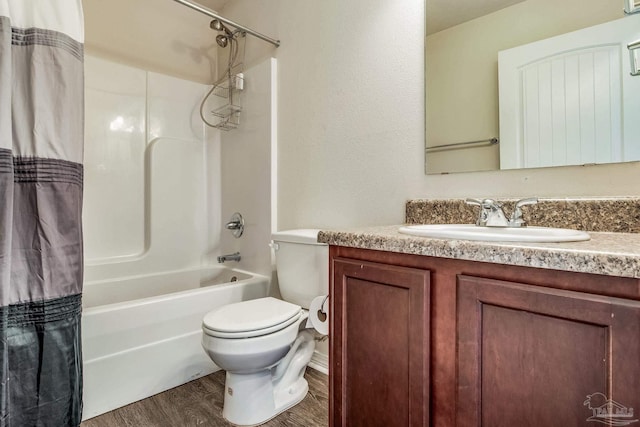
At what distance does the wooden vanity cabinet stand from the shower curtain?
97 cm

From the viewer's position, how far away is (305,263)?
60.9 inches

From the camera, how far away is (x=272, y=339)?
4.25 ft

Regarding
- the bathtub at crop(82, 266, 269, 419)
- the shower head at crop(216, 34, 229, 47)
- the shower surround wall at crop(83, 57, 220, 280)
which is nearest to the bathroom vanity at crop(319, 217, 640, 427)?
the bathtub at crop(82, 266, 269, 419)

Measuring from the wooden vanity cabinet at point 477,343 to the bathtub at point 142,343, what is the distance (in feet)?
3.62

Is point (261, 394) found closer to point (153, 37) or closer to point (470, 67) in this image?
point (470, 67)

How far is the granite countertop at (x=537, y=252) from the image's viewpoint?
507 mm

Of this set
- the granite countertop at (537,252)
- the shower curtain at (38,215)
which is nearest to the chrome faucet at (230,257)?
the shower curtain at (38,215)

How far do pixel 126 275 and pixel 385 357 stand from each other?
2.04 metres

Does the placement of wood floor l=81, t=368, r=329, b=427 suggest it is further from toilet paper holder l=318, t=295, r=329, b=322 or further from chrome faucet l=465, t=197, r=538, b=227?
chrome faucet l=465, t=197, r=538, b=227

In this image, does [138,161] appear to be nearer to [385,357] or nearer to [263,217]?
[263,217]

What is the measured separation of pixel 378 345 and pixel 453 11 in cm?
134

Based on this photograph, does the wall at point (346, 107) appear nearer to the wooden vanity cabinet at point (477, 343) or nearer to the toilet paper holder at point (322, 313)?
the toilet paper holder at point (322, 313)

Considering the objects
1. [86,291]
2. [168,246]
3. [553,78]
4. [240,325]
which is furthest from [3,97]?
[553,78]

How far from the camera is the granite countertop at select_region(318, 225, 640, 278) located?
1.66 ft
